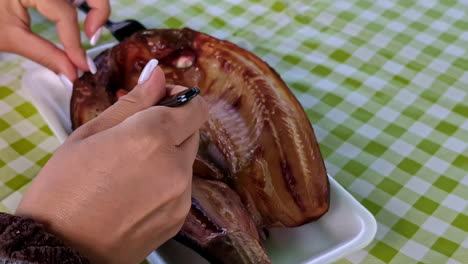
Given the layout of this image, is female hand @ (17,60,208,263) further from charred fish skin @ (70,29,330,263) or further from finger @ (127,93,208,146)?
charred fish skin @ (70,29,330,263)

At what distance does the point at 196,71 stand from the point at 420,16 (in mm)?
648

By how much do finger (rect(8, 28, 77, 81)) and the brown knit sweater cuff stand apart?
451mm

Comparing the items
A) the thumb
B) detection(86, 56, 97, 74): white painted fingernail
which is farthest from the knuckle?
detection(86, 56, 97, 74): white painted fingernail

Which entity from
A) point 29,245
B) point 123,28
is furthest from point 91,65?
point 29,245

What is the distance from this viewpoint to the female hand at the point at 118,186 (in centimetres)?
53

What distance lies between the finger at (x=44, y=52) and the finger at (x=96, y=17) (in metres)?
0.10

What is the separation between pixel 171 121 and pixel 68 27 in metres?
0.43

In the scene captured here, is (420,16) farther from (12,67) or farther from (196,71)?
(12,67)

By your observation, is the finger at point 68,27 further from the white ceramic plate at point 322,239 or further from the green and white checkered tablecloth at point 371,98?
the white ceramic plate at point 322,239

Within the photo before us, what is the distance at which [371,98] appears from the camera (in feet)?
3.45

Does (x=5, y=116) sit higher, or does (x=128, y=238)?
(x=128, y=238)

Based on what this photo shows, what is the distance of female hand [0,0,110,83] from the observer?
2.99ft

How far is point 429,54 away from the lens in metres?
1.15

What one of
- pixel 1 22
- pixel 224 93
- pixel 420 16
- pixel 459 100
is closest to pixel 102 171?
pixel 224 93
